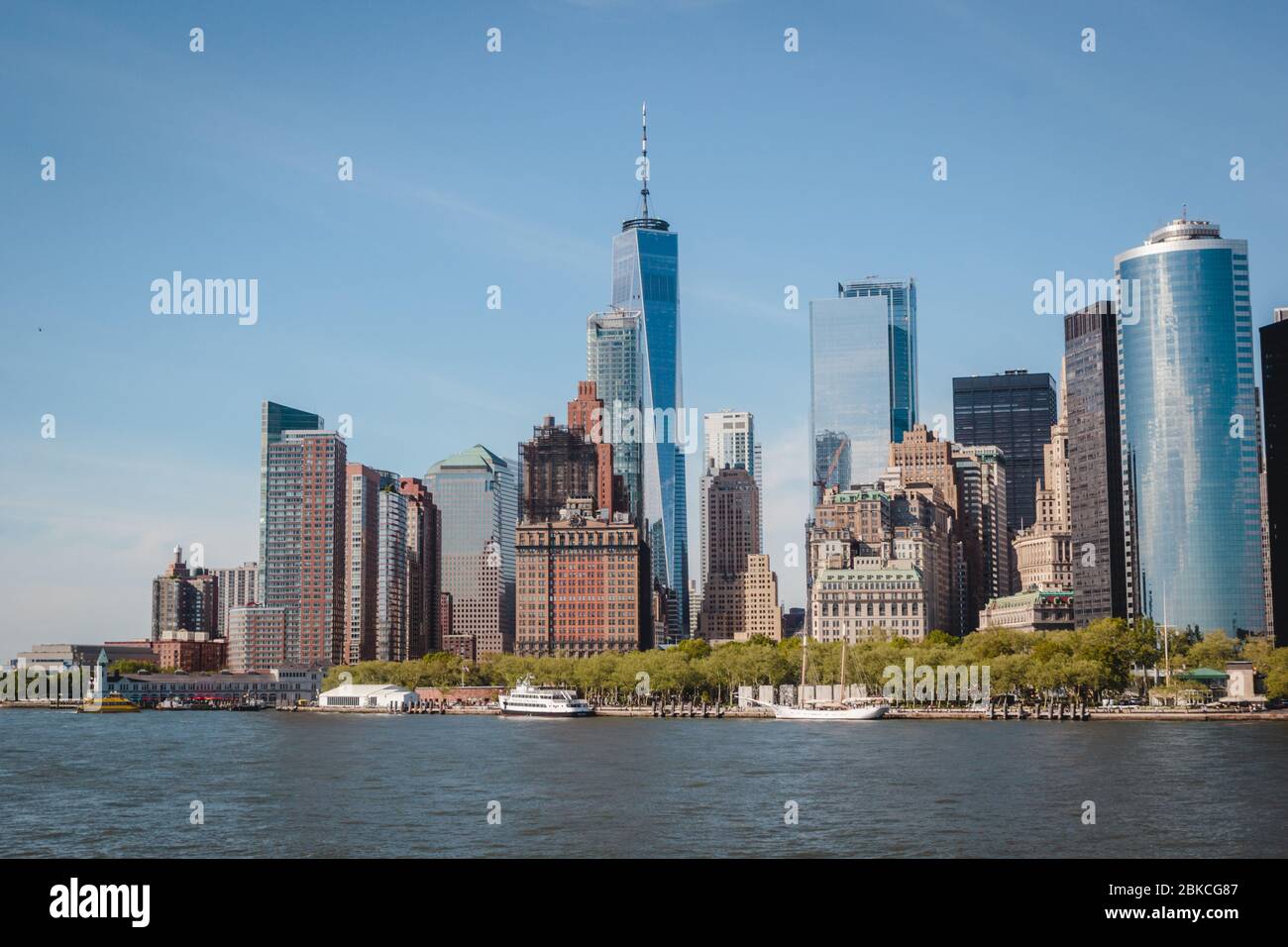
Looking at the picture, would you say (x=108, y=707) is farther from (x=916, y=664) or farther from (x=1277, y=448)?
(x=1277, y=448)

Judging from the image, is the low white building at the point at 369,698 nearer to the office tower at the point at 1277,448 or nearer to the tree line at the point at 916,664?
the tree line at the point at 916,664

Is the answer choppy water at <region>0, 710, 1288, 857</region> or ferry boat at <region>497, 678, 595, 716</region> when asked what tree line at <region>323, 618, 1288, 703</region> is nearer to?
ferry boat at <region>497, 678, 595, 716</region>

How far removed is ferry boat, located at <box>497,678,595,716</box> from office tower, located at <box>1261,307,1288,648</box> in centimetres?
8865

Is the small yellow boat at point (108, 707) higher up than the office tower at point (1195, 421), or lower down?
lower down

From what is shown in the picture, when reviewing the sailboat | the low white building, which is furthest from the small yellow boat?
the sailboat

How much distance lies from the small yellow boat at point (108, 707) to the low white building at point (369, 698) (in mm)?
29252

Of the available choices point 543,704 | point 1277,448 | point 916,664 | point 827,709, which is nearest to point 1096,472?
point 1277,448

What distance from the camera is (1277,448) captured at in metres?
175

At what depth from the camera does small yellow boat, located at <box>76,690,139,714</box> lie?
7436 inches

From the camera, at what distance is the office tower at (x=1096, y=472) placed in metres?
189

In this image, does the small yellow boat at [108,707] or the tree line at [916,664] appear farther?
the small yellow boat at [108,707]

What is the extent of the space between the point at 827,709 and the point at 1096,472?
259 ft
